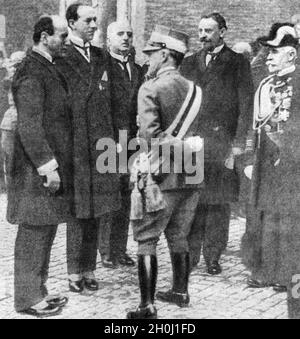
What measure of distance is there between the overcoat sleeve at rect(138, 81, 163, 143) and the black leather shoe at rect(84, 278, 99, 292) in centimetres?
152

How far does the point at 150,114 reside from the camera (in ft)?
15.8

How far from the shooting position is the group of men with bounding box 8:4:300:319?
Answer: 4.88 metres

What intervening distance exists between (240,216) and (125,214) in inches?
109

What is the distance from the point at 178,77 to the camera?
16.2ft

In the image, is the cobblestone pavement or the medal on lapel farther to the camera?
the medal on lapel

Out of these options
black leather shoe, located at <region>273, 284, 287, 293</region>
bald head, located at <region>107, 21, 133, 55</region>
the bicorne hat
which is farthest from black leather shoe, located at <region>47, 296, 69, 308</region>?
the bicorne hat

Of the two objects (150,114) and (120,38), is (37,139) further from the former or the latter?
(120,38)

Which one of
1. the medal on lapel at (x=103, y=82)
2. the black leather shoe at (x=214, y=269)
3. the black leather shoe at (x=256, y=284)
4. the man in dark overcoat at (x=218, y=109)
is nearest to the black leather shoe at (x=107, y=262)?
the man in dark overcoat at (x=218, y=109)

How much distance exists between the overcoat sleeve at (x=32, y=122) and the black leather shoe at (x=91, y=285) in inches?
52.3

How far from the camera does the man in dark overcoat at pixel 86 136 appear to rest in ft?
18.1

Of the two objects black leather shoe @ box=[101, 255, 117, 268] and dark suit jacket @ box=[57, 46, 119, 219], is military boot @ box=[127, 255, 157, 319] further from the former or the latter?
black leather shoe @ box=[101, 255, 117, 268]

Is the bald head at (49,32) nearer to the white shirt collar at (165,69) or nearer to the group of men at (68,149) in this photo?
the group of men at (68,149)

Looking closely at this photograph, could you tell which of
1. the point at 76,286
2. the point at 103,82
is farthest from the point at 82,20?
the point at 76,286

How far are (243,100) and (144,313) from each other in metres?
2.27
